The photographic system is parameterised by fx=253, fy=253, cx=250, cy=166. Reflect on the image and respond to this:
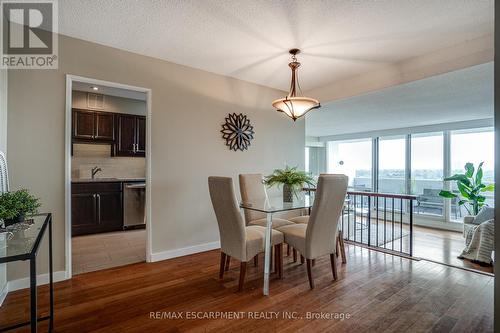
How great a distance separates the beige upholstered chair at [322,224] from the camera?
243 centimetres

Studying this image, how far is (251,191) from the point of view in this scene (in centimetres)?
341

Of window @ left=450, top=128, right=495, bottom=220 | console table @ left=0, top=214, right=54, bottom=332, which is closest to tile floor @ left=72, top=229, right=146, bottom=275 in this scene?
console table @ left=0, top=214, right=54, bottom=332

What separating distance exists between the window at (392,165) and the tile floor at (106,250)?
257 inches

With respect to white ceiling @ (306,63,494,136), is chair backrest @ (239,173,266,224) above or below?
Answer: below

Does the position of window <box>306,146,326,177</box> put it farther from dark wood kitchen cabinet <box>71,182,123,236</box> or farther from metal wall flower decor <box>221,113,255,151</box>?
dark wood kitchen cabinet <box>71,182,123,236</box>

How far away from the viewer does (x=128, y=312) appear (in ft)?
6.86

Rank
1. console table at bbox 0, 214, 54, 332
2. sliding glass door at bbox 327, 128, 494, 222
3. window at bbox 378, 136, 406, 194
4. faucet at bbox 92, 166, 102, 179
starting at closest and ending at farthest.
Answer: console table at bbox 0, 214, 54, 332
faucet at bbox 92, 166, 102, 179
sliding glass door at bbox 327, 128, 494, 222
window at bbox 378, 136, 406, 194

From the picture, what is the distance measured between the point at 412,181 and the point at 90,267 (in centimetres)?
734

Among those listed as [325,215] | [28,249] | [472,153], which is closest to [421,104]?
[472,153]

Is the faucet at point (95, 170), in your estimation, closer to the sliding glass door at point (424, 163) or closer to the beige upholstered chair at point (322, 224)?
the beige upholstered chair at point (322, 224)

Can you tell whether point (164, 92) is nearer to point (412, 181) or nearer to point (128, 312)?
point (128, 312)

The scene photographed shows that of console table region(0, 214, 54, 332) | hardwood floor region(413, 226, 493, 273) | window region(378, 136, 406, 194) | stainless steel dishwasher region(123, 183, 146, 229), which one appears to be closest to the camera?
console table region(0, 214, 54, 332)

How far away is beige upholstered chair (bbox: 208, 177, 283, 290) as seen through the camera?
7.87ft

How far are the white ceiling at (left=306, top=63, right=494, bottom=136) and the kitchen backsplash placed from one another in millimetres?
4022
